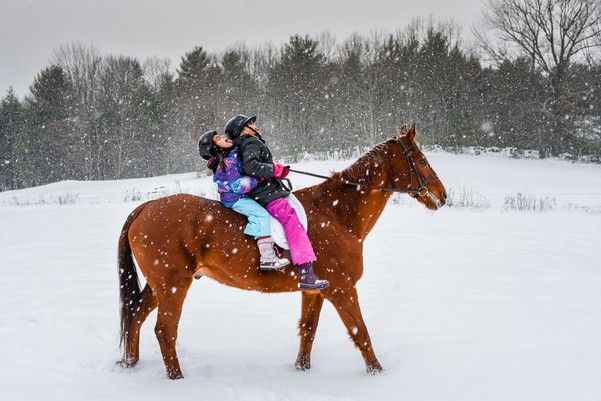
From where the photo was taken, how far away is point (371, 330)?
4.80 metres

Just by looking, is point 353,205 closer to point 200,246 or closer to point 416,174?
point 416,174

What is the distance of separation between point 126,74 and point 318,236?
46.6 meters

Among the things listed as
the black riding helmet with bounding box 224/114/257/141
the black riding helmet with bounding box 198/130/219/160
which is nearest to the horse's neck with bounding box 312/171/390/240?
the black riding helmet with bounding box 224/114/257/141

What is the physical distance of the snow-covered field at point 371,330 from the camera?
134 inches

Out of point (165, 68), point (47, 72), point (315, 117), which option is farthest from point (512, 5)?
point (47, 72)

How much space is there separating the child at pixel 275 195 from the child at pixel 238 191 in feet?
0.24

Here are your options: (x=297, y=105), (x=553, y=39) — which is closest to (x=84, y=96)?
(x=297, y=105)

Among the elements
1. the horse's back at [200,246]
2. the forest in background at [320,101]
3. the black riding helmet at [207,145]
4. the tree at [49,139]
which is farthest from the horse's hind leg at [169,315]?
the tree at [49,139]

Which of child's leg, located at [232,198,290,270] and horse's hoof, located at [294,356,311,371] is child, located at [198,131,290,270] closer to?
child's leg, located at [232,198,290,270]

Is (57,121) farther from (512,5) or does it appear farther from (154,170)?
(512,5)

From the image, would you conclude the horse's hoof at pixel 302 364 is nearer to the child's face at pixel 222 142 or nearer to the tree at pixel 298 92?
the child's face at pixel 222 142

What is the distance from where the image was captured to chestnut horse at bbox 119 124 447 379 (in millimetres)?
3666

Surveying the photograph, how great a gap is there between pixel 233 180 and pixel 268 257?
77 centimetres

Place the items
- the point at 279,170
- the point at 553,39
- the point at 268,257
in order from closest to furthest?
the point at 268,257 → the point at 279,170 → the point at 553,39
